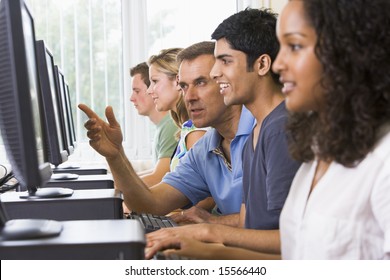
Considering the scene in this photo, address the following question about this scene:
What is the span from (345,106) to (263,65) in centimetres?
83

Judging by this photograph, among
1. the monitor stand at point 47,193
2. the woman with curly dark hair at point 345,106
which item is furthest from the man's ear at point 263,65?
the woman with curly dark hair at point 345,106

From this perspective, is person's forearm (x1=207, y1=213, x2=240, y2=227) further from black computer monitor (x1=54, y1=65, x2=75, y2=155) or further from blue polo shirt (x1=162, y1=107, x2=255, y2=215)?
black computer monitor (x1=54, y1=65, x2=75, y2=155)

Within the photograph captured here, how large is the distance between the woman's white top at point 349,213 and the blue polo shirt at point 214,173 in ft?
2.96

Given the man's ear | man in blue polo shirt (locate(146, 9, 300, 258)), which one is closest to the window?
man in blue polo shirt (locate(146, 9, 300, 258))

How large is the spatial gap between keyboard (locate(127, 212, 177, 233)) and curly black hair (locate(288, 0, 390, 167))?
0.77m

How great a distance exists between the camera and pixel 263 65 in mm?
1883

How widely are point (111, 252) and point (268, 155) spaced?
2.24ft

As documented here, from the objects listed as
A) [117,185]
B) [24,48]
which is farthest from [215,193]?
[24,48]

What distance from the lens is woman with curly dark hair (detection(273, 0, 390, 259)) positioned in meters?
1.03

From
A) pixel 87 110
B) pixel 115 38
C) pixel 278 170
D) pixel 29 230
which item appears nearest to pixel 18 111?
pixel 29 230

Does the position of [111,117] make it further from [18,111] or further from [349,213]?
[349,213]

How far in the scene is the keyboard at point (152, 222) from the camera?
1734 mm

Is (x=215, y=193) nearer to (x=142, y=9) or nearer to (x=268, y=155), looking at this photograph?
(x=268, y=155)

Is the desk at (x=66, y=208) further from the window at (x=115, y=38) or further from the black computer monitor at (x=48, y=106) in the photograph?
the window at (x=115, y=38)
